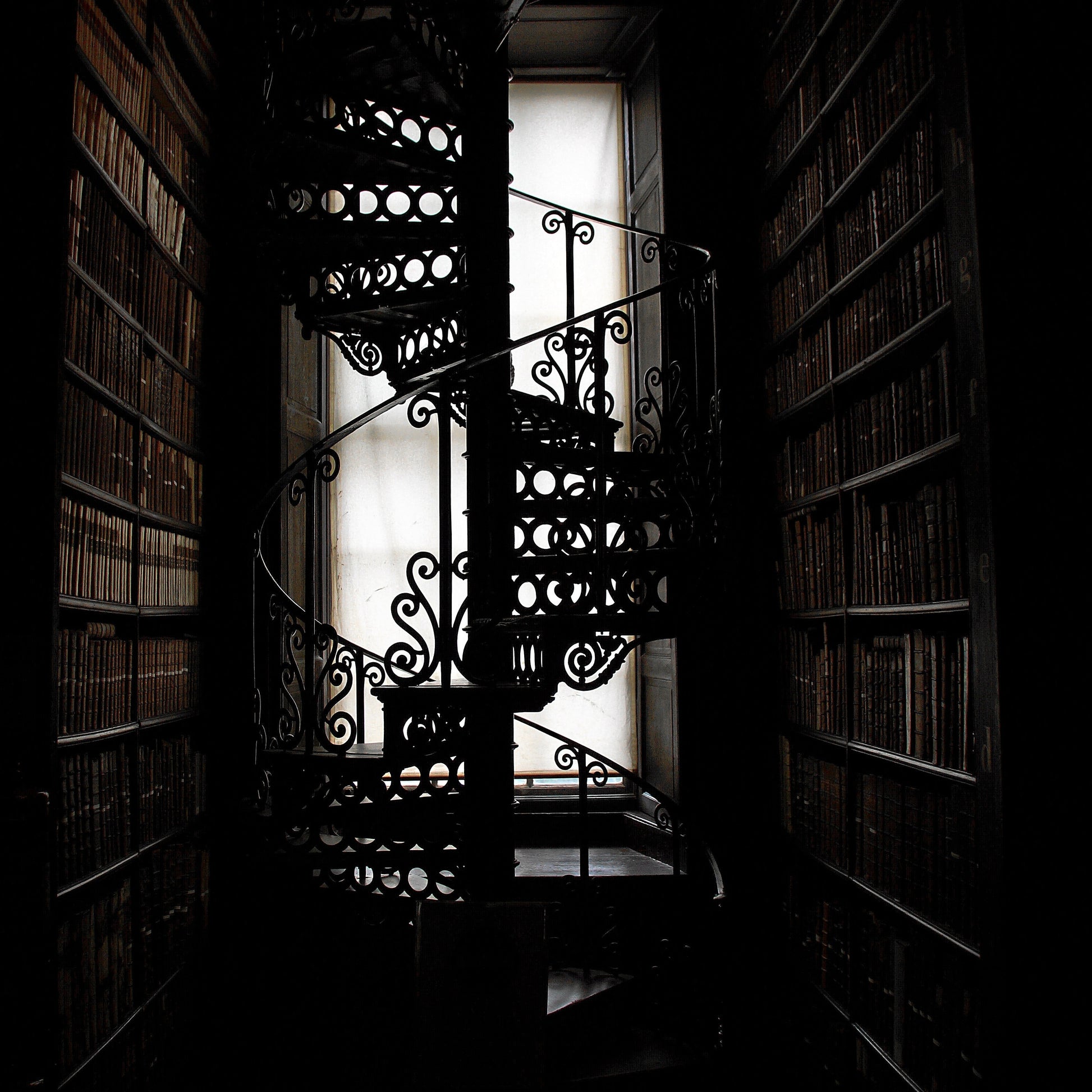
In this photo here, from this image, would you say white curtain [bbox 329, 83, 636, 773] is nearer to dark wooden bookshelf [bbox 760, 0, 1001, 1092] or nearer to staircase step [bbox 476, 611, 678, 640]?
dark wooden bookshelf [bbox 760, 0, 1001, 1092]

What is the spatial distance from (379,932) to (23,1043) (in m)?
1.08

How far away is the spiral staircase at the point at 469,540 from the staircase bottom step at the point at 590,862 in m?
0.05

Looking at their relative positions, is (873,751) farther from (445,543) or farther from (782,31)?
(782,31)

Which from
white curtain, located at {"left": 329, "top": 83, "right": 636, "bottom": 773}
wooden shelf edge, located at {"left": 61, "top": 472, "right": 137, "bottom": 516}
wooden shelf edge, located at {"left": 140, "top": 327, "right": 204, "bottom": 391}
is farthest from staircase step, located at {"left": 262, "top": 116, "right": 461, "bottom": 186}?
wooden shelf edge, located at {"left": 61, "top": 472, "right": 137, "bottom": 516}

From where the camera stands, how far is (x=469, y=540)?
121 inches

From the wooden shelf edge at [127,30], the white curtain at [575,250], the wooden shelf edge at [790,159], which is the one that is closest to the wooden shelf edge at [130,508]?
the wooden shelf edge at [127,30]

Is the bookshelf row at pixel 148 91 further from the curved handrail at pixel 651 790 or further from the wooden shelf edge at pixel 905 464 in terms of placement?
the wooden shelf edge at pixel 905 464

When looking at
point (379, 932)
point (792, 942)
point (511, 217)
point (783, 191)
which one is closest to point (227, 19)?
point (511, 217)

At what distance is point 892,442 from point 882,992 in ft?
4.60

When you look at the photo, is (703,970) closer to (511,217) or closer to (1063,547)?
(1063,547)

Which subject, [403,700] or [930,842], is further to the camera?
[403,700]

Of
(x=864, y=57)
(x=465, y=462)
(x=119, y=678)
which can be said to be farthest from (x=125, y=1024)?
(x=864, y=57)

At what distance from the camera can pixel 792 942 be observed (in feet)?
9.79

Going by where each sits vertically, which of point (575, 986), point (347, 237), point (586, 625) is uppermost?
point (347, 237)
